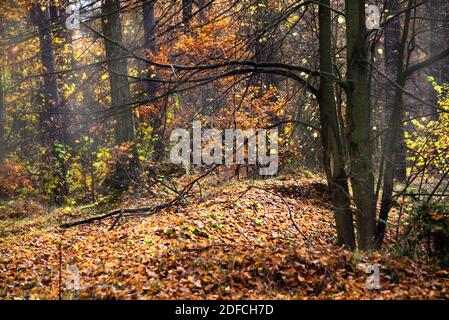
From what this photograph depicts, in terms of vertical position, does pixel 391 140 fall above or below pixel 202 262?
above

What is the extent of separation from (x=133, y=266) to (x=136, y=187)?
18.0 ft

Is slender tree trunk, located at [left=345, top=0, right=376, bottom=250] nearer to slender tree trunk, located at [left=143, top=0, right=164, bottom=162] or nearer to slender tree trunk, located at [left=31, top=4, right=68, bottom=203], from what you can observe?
slender tree trunk, located at [left=143, top=0, right=164, bottom=162]

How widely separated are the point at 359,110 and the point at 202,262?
2858mm

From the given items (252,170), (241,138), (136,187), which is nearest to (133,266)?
(136,187)

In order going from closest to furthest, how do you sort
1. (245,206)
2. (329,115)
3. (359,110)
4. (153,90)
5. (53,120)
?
1. (153,90)
2. (359,110)
3. (329,115)
4. (245,206)
5. (53,120)

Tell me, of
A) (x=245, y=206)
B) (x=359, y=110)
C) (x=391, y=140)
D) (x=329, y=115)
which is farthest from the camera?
(x=245, y=206)

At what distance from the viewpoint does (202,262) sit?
5.73 m

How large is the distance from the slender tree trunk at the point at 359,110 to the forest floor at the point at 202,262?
0.86 metres

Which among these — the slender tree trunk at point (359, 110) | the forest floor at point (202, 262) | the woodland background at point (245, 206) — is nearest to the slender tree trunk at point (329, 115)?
the woodland background at point (245, 206)

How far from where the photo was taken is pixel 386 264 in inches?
219

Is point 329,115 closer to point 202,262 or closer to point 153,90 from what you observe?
point 153,90

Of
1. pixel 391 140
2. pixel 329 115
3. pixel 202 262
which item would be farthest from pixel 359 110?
pixel 202 262

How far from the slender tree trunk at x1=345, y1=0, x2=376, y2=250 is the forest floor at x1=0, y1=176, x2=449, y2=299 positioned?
0.86 meters
